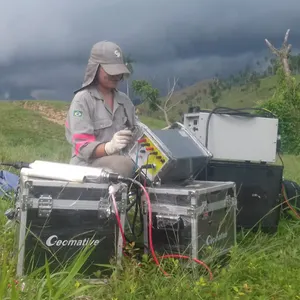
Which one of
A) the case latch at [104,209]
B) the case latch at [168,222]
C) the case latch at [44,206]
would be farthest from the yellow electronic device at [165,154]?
the case latch at [44,206]

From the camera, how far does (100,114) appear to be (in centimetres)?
350

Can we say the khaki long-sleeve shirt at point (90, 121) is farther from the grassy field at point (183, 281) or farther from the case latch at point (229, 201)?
the case latch at point (229, 201)

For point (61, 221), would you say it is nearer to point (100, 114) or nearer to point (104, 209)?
point (104, 209)

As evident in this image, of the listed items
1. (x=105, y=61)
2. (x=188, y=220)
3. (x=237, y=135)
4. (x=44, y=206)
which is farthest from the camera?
(x=237, y=135)

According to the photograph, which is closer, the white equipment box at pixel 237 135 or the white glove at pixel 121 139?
the white glove at pixel 121 139

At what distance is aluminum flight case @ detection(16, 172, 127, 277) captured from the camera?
267 centimetres

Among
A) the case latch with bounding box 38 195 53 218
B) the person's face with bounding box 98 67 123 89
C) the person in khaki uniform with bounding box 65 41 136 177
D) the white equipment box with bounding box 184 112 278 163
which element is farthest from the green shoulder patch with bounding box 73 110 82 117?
the white equipment box with bounding box 184 112 278 163

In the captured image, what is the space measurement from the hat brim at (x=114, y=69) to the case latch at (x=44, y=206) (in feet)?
3.63

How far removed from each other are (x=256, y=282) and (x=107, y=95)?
5.33ft

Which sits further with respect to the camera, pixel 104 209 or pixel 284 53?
pixel 284 53

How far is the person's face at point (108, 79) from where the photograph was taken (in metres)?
3.49

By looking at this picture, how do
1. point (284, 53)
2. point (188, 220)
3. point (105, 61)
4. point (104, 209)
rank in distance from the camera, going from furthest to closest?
point (284, 53) < point (105, 61) < point (188, 220) < point (104, 209)

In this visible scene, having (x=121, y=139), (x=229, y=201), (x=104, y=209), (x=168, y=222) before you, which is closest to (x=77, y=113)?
(x=121, y=139)

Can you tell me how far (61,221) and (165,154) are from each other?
Answer: 0.73 meters
